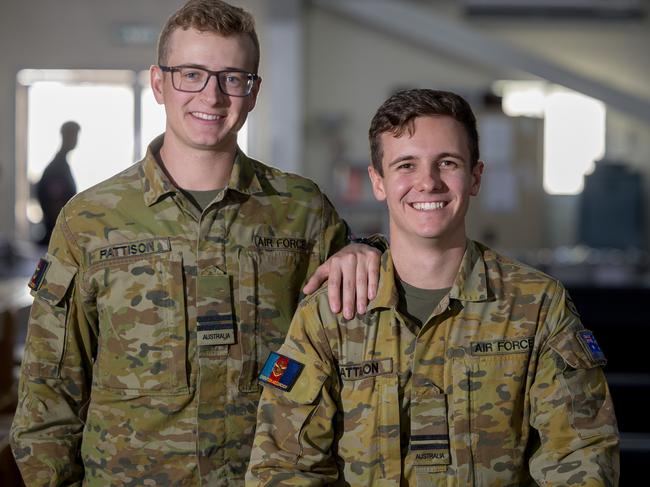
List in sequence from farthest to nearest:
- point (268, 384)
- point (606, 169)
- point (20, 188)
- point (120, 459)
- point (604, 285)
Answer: point (20, 188) < point (606, 169) < point (604, 285) < point (120, 459) < point (268, 384)

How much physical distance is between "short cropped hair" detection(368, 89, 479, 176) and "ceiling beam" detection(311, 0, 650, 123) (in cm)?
825

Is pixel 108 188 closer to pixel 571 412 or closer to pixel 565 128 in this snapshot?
pixel 571 412

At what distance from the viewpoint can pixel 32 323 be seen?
5.95ft

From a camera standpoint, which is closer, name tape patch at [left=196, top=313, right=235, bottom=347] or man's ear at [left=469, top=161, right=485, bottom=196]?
man's ear at [left=469, top=161, right=485, bottom=196]

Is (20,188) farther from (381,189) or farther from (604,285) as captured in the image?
(381,189)

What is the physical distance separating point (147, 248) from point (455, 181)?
1.93 ft

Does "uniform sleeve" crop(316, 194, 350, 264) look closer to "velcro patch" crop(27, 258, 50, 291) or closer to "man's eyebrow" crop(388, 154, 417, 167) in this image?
"man's eyebrow" crop(388, 154, 417, 167)

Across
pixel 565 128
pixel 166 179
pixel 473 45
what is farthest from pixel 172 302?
pixel 565 128

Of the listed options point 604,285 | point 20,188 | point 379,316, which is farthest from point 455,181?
point 20,188

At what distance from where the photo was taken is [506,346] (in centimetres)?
157

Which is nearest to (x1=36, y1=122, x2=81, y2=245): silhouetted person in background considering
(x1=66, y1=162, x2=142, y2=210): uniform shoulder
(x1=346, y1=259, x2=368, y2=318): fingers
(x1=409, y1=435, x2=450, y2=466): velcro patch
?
(x1=66, y1=162, x2=142, y2=210): uniform shoulder

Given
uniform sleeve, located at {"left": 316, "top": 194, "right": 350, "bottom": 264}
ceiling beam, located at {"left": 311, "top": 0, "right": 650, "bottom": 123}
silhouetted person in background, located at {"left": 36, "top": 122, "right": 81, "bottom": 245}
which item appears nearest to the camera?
uniform sleeve, located at {"left": 316, "top": 194, "right": 350, "bottom": 264}

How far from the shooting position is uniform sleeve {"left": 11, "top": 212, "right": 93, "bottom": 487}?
1774mm

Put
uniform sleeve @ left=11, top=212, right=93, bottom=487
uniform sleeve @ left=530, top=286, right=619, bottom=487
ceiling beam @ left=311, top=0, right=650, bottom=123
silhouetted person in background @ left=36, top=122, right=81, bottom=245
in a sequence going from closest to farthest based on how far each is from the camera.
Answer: uniform sleeve @ left=530, top=286, right=619, bottom=487
uniform sleeve @ left=11, top=212, right=93, bottom=487
silhouetted person in background @ left=36, top=122, right=81, bottom=245
ceiling beam @ left=311, top=0, right=650, bottom=123
